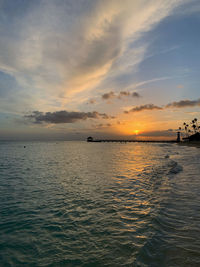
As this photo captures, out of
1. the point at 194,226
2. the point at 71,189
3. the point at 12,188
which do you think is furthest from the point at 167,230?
the point at 12,188

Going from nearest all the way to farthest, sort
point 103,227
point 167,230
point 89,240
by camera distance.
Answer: point 89,240 → point 167,230 → point 103,227

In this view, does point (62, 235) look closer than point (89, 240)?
No

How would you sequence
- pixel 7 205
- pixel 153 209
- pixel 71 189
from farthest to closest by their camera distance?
1. pixel 71 189
2. pixel 7 205
3. pixel 153 209

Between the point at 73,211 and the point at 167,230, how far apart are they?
4508 mm

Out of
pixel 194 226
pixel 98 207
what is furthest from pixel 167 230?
pixel 98 207

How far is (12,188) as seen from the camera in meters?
13.2

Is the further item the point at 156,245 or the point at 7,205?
the point at 7,205

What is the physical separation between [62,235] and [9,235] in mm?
2102

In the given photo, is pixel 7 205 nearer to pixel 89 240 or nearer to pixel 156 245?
pixel 89 240

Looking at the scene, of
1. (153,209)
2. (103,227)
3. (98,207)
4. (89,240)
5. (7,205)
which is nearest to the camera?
(89,240)

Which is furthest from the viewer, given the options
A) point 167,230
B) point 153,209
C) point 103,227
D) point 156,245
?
point 153,209

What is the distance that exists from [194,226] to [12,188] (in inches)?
506

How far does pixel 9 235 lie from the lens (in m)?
6.28

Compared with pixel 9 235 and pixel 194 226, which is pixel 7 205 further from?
pixel 194 226
